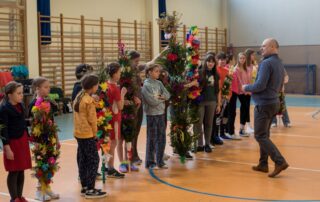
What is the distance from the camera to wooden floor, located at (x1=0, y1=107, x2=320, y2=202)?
4840 millimetres

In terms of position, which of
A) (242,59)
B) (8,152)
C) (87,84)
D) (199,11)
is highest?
(199,11)

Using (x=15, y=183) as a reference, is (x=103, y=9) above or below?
above

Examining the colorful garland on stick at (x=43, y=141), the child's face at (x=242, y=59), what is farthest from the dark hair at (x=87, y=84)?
the child's face at (x=242, y=59)

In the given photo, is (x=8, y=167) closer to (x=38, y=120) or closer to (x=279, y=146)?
(x=38, y=120)

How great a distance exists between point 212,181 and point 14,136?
2.46 meters

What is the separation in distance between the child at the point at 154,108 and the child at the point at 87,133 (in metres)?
1.30

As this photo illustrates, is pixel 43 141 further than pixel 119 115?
No

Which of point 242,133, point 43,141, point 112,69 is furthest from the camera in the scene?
point 242,133

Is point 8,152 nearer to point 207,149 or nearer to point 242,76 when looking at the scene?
point 207,149

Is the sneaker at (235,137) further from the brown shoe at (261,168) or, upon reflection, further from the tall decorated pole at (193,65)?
the brown shoe at (261,168)

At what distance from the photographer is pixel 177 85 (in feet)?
20.8

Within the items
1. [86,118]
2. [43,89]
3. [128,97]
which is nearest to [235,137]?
[128,97]

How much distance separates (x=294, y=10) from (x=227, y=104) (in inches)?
453

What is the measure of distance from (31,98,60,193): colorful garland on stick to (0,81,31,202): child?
15 cm
